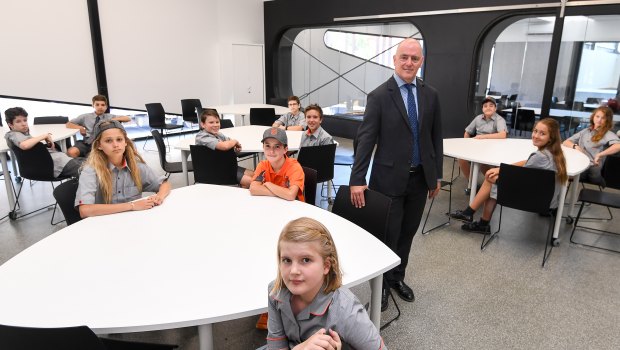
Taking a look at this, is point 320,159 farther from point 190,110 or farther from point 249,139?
point 190,110

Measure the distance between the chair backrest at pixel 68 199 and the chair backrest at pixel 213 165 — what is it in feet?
4.48

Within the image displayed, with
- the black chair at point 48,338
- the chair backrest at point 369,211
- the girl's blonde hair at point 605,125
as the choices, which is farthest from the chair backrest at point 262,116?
the black chair at point 48,338

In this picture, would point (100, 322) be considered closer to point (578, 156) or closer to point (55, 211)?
point (55, 211)

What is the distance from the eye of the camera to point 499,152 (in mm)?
4113

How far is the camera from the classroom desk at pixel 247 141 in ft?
13.5

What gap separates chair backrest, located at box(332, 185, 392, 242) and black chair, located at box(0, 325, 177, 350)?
1452 mm

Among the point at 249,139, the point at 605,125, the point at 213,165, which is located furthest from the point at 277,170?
the point at 605,125

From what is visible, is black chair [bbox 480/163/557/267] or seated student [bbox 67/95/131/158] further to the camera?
seated student [bbox 67/95/131/158]

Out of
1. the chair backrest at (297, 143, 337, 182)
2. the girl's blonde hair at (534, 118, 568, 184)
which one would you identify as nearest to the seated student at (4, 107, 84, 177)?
the chair backrest at (297, 143, 337, 182)

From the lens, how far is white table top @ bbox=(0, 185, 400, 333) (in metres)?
1.36

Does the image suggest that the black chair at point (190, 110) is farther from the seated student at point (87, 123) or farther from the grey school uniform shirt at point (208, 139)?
the grey school uniform shirt at point (208, 139)

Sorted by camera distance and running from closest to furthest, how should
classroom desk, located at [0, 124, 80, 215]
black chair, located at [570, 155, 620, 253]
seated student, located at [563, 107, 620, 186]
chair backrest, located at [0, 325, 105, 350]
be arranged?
chair backrest, located at [0, 325, 105, 350]
black chair, located at [570, 155, 620, 253]
classroom desk, located at [0, 124, 80, 215]
seated student, located at [563, 107, 620, 186]

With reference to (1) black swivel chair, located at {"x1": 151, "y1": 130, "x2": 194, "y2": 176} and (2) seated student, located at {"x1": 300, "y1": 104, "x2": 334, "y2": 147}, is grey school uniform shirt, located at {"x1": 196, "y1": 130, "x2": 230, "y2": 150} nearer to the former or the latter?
(1) black swivel chair, located at {"x1": 151, "y1": 130, "x2": 194, "y2": 176}

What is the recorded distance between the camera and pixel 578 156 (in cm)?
398
